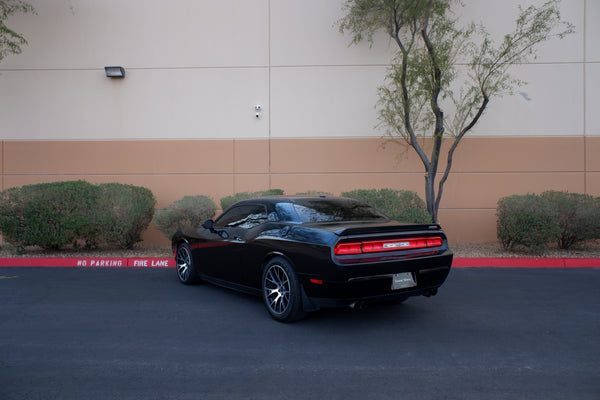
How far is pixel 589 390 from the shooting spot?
306cm

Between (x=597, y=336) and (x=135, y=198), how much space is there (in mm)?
8737

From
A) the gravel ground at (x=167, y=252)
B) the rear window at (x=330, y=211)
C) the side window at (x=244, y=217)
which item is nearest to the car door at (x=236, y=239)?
the side window at (x=244, y=217)

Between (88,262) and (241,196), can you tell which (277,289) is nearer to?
(88,262)

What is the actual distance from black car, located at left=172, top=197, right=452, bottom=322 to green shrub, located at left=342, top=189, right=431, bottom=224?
3.71 m

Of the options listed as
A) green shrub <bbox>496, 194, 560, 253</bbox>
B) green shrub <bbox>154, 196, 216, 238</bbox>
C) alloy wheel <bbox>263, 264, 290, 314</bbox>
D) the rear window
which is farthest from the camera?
green shrub <bbox>154, 196, 216, 238</bbox>

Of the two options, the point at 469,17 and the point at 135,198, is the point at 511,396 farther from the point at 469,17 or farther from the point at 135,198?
the point at 469,17

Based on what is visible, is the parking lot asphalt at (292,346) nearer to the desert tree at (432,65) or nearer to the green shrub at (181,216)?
the green shrub at (181,216)

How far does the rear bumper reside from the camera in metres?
4.16

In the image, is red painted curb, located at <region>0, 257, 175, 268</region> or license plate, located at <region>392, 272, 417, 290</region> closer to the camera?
license plate, located at <region>392, 272, 417, 290</region>

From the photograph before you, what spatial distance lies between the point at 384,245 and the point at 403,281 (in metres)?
0.44

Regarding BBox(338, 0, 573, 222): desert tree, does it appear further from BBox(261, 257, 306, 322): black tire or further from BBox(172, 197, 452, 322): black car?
BBox(261, 257, 306, 322): black tire

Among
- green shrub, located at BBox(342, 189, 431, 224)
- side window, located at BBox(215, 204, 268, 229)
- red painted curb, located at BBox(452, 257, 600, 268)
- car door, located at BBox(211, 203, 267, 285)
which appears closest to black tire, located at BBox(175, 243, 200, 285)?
car door, located at BBox(211, 203, 267, 285)

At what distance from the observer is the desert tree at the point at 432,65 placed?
915cm

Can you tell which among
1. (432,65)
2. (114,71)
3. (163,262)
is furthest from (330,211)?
(114,71)
